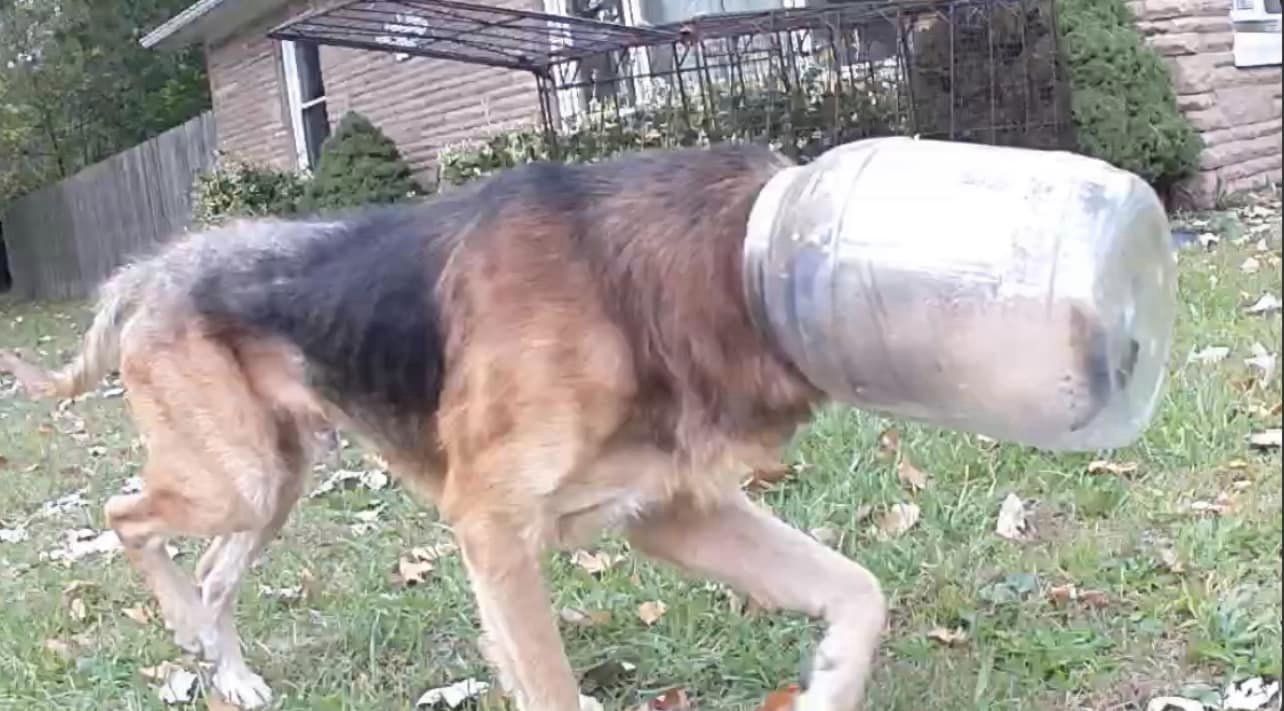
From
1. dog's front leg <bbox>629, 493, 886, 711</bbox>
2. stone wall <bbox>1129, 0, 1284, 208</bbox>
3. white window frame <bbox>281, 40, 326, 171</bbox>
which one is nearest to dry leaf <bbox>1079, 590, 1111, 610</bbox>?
dog's front leg <bbox>629, 493, 886, 711</bbox>

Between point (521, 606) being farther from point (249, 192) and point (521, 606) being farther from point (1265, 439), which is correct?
point (249, 192)

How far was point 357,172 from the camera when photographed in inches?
713

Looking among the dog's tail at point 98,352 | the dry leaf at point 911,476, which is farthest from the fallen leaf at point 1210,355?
the dog's tail at point 98,352

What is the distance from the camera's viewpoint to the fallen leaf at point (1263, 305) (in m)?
7.25

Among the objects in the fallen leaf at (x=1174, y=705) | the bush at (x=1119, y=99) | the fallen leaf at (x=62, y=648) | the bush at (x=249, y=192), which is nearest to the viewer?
the fallen leaf at (x=1174, y=705)

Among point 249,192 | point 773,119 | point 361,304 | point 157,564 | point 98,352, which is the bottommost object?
point 249,192

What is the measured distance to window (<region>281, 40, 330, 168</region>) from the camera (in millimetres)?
23547

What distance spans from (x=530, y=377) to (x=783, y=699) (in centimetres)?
101

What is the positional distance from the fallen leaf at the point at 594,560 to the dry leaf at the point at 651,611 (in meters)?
0.39

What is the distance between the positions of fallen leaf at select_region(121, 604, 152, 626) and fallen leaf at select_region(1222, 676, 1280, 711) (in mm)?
3531

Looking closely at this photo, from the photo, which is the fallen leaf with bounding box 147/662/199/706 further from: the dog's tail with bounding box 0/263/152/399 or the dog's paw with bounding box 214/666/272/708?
the dog's tail with bounding box 0/263/152/399

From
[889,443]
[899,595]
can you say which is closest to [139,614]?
[899,595]

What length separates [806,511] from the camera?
17.8ft

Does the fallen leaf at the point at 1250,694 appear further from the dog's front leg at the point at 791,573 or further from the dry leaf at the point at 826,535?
the dry leaf at the point at 826,535
